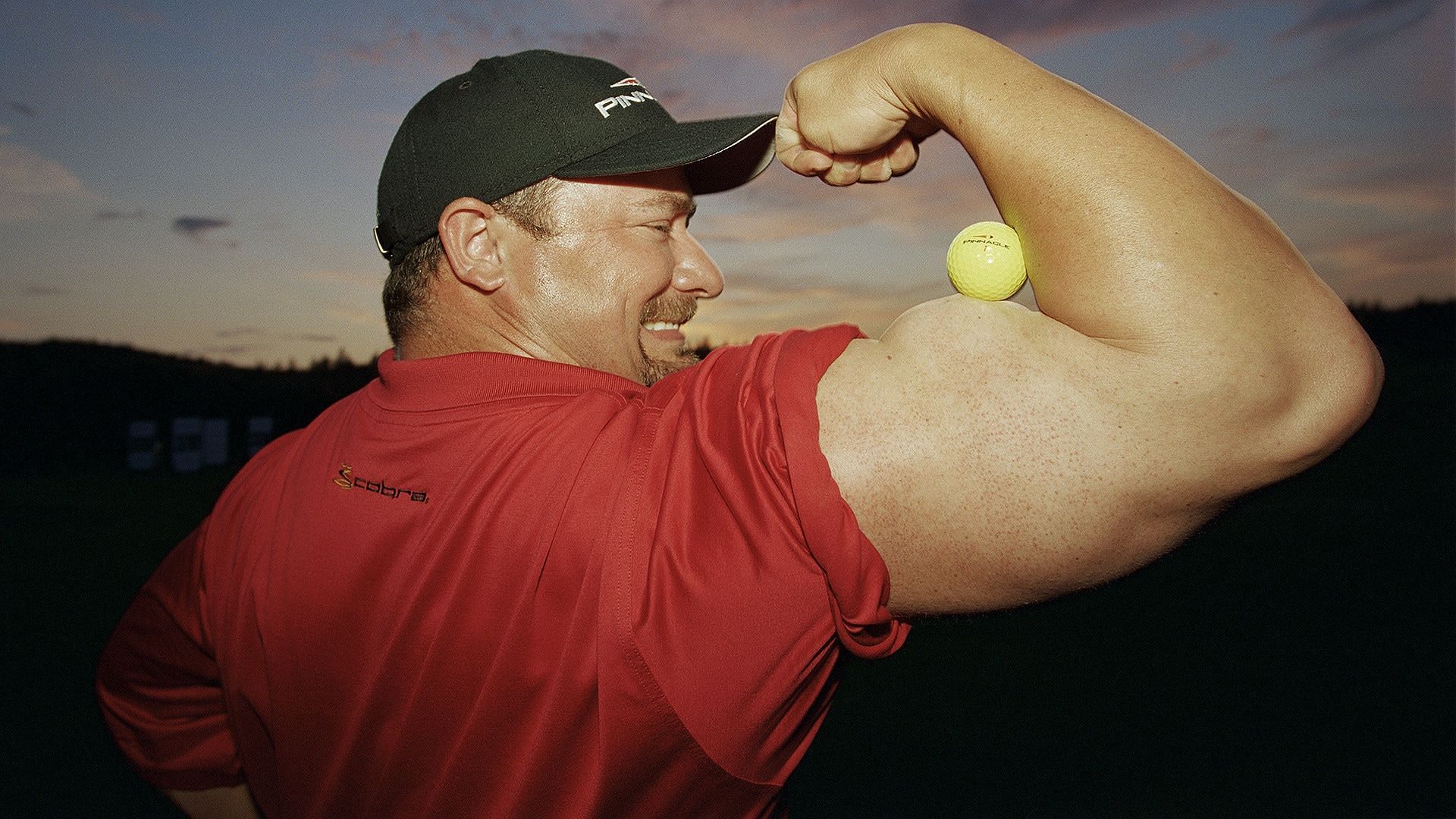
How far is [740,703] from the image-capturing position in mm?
901

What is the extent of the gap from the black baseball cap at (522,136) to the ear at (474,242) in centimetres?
3

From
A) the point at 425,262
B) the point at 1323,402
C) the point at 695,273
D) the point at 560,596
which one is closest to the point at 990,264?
the point at 1323,402

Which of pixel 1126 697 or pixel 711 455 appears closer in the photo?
pixel 711 455

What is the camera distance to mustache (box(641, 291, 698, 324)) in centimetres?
127

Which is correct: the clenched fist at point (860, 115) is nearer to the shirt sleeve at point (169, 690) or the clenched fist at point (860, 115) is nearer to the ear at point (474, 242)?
the ear at point (474, 242)

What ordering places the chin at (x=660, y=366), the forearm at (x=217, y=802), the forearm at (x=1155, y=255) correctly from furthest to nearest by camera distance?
the forearm at (x=217, y=802) < the chin at (x=660, y=366) < the forearm at (x=1155, y=255)

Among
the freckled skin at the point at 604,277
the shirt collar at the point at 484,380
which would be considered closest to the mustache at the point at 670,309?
the freckled skin at the point at 604,277

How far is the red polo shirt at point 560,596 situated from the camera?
2.91 feet

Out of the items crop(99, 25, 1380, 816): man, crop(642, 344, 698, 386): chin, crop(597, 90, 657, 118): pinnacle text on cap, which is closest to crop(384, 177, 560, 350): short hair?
crop(99, 25, 1380, 816): man

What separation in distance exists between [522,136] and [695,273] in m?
0.34

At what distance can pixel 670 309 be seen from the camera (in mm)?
1302

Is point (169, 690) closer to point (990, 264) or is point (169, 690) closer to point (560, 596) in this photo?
point (560, 596)

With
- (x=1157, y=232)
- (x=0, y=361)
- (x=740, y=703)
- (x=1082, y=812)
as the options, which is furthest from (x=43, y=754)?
(x=0, y=361)

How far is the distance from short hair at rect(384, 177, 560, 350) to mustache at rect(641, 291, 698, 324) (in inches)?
7.4
